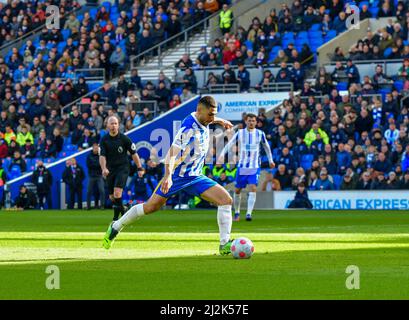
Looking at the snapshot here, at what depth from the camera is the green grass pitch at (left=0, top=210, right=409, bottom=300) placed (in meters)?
11.6

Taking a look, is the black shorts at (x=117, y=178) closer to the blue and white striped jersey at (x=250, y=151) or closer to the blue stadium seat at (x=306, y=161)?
the blue and white striped jersey at (x=250, y=151)

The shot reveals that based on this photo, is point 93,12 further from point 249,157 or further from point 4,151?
point 249,157

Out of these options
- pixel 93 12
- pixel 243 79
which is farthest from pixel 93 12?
pixel 243 79

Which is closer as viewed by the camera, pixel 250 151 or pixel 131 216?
pixel 131 216

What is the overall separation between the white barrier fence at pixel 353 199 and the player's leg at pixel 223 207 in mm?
18403

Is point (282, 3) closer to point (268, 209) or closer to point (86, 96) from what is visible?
point (86, 96)

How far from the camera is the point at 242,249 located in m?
15.7

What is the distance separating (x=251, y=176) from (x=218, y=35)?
58.6 feet

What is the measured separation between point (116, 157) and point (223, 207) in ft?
31.5

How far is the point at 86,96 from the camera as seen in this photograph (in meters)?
44.7

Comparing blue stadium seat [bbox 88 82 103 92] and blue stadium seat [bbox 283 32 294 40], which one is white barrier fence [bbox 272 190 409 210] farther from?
→ blue stadium seat [bbox 88 82 103 92]

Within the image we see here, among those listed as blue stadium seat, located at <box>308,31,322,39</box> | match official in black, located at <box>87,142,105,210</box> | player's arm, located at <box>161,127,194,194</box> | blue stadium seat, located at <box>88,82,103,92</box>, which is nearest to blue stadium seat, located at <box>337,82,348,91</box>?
blue stadium seat, located at <box>308,31,322,39</box>

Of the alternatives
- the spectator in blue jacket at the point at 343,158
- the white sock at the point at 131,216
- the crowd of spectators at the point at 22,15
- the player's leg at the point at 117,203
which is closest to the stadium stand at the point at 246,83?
the spectator in blue jacket at the point at 343,158
